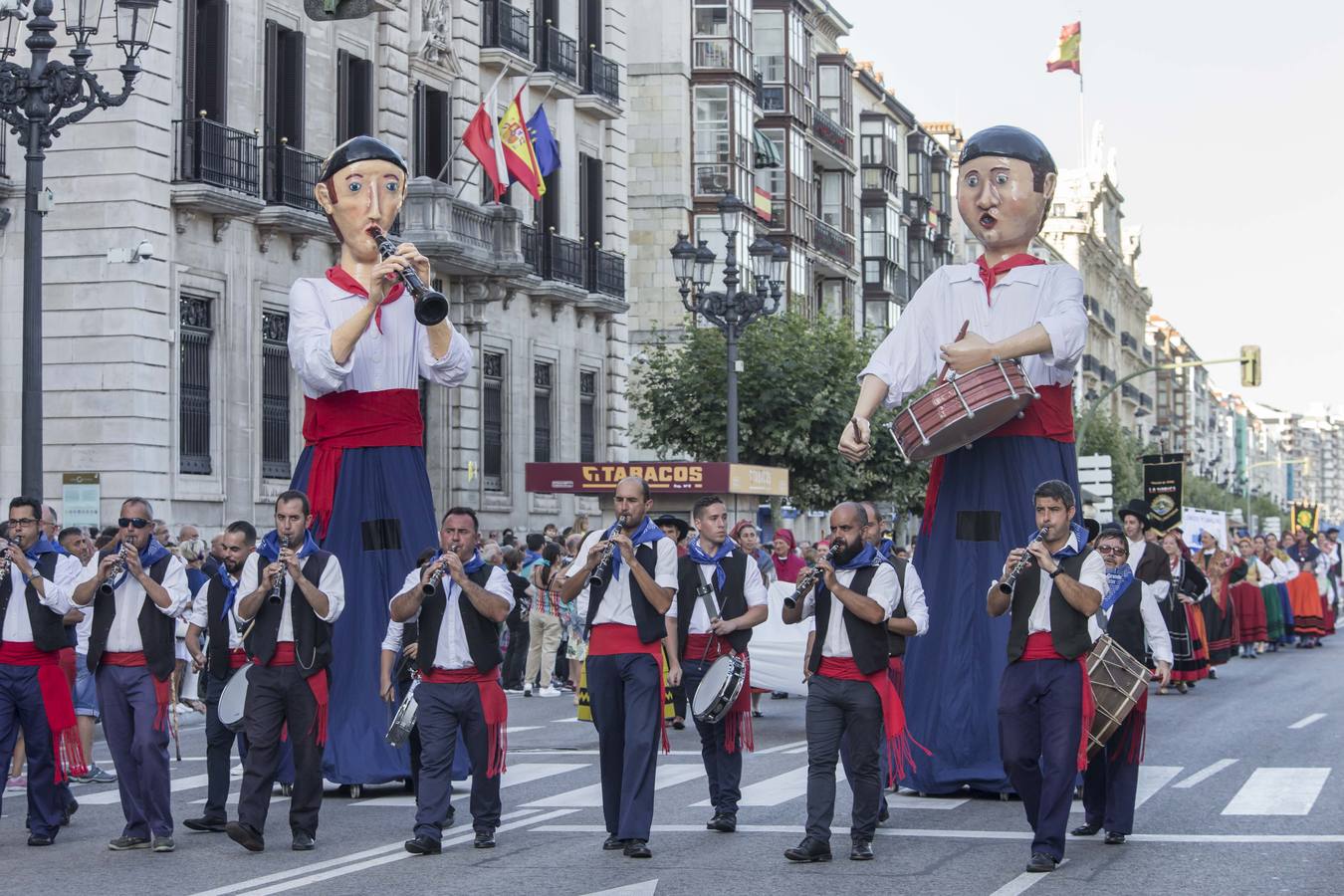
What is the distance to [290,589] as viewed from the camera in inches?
436

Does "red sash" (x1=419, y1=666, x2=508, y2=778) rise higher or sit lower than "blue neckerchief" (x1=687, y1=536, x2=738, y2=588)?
lower

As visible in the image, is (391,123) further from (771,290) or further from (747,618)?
(747,618)

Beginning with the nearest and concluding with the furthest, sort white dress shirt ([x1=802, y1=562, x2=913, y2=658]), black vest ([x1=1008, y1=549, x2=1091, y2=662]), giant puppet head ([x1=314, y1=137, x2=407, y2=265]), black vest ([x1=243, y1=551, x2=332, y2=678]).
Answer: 1. black vest ([x1=1008, y1=549, x2=1091, y2=662])
2. white dress shirt ([x1=802, y1=562, x2=913, y2=658])
3. black vest ([x1=243, y1=551, x2=332, y2=678])
4. giant puppet head ([x1=314, y1=137, x2=407, y2=265])

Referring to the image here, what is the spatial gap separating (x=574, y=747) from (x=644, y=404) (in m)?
24.1

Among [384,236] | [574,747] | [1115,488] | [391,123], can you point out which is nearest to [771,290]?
[391,123]

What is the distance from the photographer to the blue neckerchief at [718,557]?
44.4 feet

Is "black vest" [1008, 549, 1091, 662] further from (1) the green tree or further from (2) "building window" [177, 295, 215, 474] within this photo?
(1) the green tree

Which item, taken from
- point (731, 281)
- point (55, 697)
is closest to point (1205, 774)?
point (55, 697)

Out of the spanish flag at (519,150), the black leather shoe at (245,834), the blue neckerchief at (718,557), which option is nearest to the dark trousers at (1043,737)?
the blue neckerchief at (718,557)

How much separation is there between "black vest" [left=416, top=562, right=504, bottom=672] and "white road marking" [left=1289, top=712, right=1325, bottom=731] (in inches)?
365

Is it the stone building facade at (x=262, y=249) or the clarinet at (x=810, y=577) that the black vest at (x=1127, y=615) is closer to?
the clarinet at (x=810, y=577)

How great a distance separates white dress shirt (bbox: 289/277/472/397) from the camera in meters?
13.0

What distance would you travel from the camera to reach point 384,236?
42.8ft

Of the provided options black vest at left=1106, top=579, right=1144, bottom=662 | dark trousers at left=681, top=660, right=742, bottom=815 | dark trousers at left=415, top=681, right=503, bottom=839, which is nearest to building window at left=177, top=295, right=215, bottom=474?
dark trousers at left=681, top=660, right=742, bottom=815
